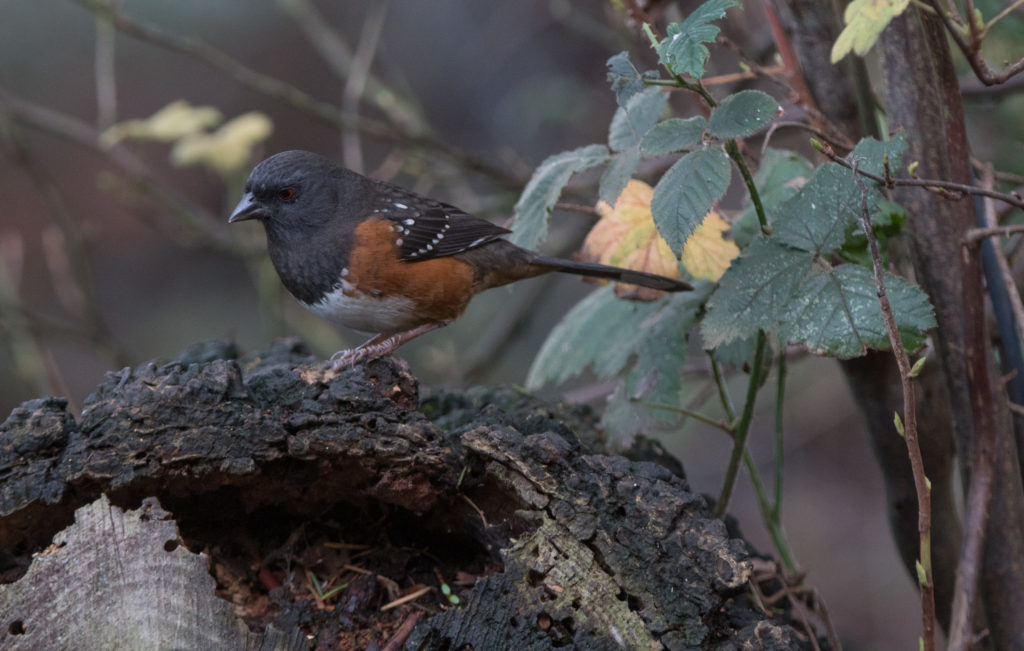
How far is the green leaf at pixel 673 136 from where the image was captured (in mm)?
1769

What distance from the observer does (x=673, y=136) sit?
1779 millimetres

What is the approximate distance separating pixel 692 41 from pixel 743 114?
8.1 inches

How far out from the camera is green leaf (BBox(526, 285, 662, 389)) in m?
2.30

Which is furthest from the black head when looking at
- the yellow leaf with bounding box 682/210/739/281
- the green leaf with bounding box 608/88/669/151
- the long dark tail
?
the yellow leaf with bounding box 682/210/739/281

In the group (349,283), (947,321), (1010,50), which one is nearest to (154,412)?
(349,283)

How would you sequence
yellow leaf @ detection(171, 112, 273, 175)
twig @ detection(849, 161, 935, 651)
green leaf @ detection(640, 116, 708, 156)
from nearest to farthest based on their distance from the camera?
1. twig @ detection(849, 161, 935, 651)
2. green leaf @ detection(640, 116, 708, 156)
3. yellow leaf @ detection(171, 112, 273, 175)

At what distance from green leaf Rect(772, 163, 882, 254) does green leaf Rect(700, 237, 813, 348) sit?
0.03 m

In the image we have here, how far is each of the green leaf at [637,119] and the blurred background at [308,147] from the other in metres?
1.76

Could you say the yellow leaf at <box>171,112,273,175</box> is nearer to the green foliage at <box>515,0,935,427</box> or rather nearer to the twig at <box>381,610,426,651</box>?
the green foliage at <box>515,0,935,427</box>

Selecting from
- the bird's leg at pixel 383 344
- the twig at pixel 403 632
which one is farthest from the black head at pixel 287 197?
the twig at pixel 403 632

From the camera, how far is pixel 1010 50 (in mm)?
2869

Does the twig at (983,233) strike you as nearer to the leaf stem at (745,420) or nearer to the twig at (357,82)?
the leaf stem at (745,420)

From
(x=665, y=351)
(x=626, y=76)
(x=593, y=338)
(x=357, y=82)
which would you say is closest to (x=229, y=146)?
(x=357, y=82)

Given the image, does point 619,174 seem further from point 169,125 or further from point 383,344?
point 169,125
